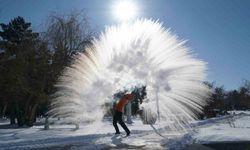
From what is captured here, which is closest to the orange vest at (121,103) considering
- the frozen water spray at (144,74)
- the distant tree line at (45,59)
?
the frozen water spray at (144,74)

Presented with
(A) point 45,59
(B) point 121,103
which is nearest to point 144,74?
(B) point 121,103

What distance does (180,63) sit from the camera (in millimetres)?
17406

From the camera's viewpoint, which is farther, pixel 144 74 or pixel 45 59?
pixel 45 59

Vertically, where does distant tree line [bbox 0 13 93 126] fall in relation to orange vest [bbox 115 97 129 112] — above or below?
above

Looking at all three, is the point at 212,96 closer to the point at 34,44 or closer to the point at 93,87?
the point at 34,44

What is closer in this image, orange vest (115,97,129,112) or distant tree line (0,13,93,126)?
orange vest (115,97,129,112)

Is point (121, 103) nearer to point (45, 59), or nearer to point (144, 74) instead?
point (144, 74)

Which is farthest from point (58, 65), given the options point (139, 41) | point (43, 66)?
point (139, 41)

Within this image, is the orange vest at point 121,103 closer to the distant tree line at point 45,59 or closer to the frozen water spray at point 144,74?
the frozen water spray at point 144,74

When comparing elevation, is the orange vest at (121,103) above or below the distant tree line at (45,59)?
below

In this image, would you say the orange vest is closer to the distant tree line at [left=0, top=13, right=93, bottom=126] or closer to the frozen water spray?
the frozen water spray

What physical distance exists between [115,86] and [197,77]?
4.45 metres

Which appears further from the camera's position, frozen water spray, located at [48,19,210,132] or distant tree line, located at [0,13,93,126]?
distant tree line, located at [0,13,93,126]

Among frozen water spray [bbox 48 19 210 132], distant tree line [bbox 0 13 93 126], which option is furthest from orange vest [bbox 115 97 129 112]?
distant tree line [bbox 0 13 93 126]
